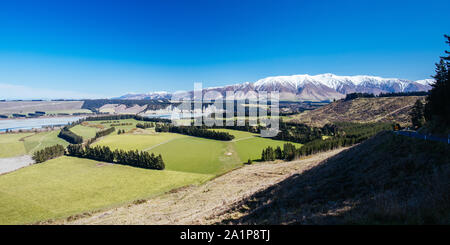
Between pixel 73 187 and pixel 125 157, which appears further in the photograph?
pixel 125 157

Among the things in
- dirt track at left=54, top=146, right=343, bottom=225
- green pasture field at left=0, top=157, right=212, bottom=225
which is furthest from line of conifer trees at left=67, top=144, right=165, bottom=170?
dirt track at left=54, top=146, right=343, bottom=225

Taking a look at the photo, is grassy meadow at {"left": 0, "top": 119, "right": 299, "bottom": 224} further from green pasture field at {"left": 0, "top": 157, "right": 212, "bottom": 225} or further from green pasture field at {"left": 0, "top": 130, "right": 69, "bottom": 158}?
green pasture field at {"left": 0, "top": 130, "right": 69, "bottom": 158}

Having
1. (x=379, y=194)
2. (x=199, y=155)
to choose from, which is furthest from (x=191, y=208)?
(x=199, y=155)

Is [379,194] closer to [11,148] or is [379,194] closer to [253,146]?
[253,146]

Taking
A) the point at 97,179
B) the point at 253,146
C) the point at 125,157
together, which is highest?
the point at 253,146

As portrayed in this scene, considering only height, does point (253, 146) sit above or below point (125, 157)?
above

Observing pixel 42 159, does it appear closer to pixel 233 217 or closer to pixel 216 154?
pixel 216 154
